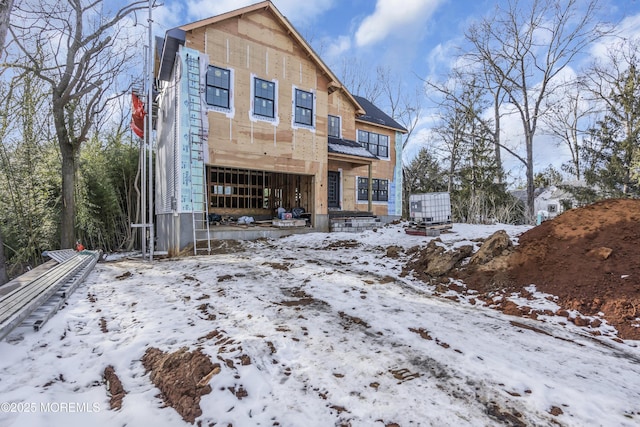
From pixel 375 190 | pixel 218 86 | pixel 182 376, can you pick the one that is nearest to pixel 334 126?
pixel 375 190

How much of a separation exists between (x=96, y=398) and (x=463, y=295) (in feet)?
15.8

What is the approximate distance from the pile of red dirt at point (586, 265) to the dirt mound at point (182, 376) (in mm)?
4384

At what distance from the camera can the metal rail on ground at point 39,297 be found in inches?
126

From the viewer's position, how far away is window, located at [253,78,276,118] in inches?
429

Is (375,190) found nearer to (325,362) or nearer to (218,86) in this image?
(218,86)

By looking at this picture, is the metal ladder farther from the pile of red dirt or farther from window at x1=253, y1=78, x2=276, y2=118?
the pile of red dirt

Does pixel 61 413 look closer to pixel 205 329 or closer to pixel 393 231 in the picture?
pixel 205 329

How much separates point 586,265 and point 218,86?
1064cm

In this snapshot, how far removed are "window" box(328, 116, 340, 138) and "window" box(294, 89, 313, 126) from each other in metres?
2.79

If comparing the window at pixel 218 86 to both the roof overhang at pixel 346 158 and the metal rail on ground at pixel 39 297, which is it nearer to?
the roof overhang at pixel 346 158

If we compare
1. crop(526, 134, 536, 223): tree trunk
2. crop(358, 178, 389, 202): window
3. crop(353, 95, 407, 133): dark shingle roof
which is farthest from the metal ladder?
crop(526, 134, 536, 223): tree trunk

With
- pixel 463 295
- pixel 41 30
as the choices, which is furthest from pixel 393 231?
pixel 41 30

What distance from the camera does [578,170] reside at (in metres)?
22.6

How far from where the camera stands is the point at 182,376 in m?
2.38
